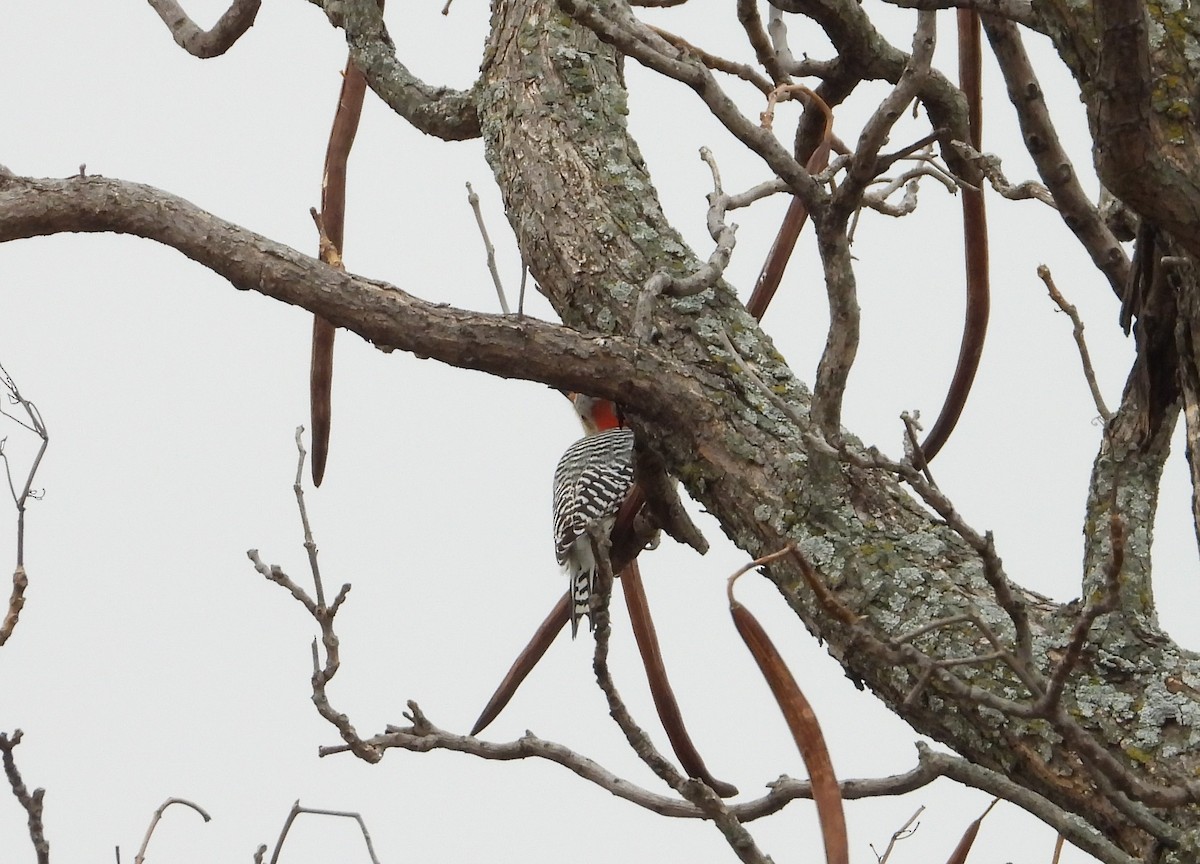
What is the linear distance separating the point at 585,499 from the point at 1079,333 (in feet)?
7.78

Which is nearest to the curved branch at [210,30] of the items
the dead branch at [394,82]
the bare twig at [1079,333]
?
the dead branch at [394,82]

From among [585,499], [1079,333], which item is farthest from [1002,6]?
[585,499]

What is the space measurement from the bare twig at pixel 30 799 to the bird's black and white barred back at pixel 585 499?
86.9 inches

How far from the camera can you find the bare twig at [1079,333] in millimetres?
1287

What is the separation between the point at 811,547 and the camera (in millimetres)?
1558

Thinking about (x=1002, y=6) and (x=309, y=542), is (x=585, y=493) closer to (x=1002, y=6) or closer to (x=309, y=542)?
(x=309, y=542)

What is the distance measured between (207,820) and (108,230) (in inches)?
35.7

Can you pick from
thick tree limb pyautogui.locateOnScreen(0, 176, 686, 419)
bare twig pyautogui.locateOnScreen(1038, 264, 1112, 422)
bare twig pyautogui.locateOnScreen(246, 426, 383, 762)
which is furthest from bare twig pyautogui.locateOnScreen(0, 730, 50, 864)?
bare twig pyautogui.locateOnScreen(1038, 264, 1112, 422)

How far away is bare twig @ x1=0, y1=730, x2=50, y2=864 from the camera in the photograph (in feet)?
3.66

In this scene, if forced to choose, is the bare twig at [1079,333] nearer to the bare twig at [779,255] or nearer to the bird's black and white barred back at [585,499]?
the bare twig at [779,255]

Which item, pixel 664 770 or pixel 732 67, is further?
pixel 732 67

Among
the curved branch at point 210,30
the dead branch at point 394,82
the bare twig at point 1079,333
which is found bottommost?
the bare twig at point 1079,333

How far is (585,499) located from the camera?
11.8 feet

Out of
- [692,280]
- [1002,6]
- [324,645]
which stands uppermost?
[692,280]
